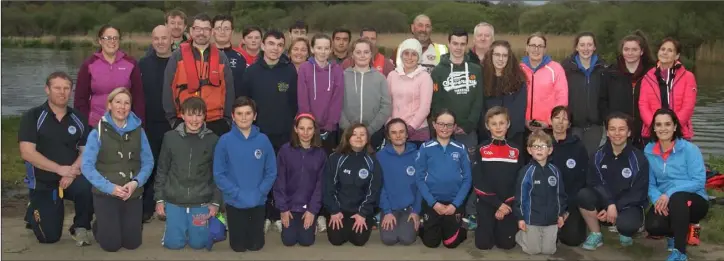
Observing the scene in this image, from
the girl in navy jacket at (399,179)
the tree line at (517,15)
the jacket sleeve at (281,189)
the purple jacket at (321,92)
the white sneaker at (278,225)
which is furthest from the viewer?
the tree line at (517,15)

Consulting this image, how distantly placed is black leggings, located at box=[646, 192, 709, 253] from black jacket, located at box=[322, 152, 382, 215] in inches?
94.3

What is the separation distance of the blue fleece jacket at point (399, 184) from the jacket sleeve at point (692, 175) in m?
2.19

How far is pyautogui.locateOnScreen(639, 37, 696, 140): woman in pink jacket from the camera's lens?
21.8 ft

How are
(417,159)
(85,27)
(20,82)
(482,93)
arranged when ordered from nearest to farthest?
1. (417,159)
2. (482,93)
3. (20,82)
4. (85,27)

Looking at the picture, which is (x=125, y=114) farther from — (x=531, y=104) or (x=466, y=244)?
(x=531, y=104)

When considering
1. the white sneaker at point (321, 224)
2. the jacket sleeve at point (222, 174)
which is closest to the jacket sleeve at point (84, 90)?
the jacket sleeve at point (222, 174)

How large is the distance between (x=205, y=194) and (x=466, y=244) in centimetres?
233

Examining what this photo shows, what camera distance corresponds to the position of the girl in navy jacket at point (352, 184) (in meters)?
6.16

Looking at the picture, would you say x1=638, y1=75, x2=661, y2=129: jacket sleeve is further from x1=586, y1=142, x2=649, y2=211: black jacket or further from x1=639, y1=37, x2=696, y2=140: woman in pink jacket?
x1=586, y1=142, x2=649, y2=211: black jacket

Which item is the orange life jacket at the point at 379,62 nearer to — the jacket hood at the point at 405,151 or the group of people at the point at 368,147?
the group of people at the point at 368,147

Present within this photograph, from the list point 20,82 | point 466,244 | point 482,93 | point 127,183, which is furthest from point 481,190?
point 20,82

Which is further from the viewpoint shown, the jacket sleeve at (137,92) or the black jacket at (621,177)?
the jacket sleeve at (137,92)

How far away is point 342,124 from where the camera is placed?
676 cm

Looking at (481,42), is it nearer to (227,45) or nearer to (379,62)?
(379,62)
